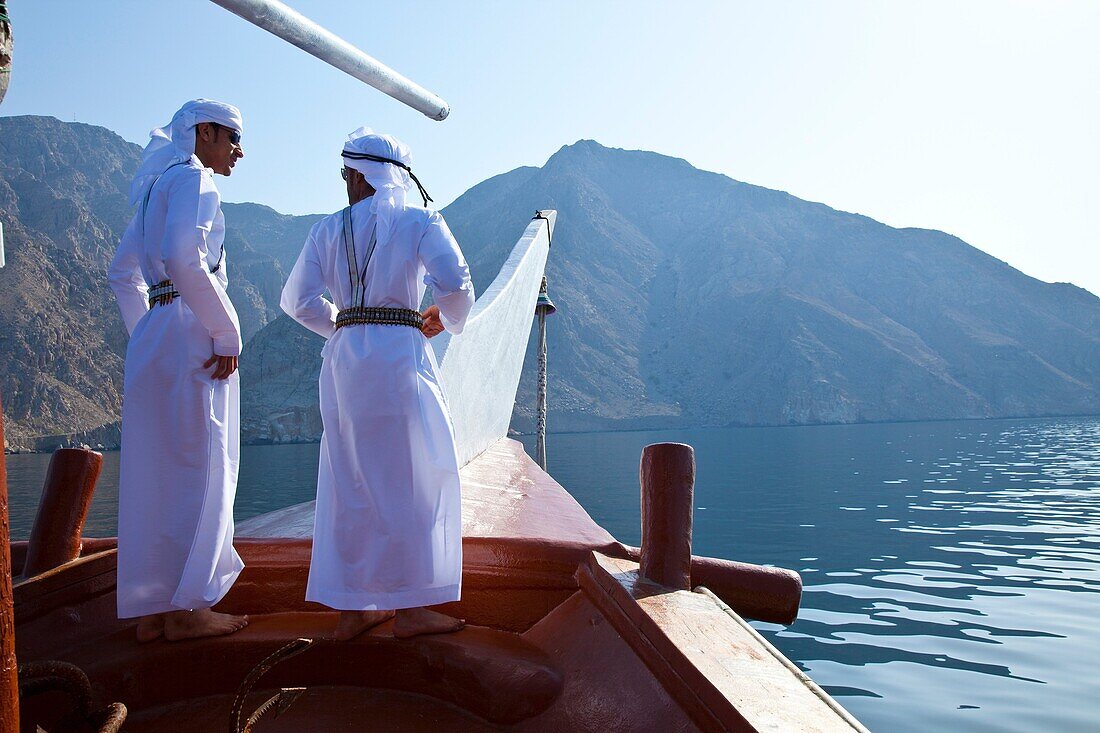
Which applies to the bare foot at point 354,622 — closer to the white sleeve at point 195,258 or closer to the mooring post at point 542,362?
the white sleeve at point 195,258

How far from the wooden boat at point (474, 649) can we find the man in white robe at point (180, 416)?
11cm

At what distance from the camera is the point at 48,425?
55.5 metres

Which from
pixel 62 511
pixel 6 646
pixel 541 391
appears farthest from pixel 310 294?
pixel 541 391

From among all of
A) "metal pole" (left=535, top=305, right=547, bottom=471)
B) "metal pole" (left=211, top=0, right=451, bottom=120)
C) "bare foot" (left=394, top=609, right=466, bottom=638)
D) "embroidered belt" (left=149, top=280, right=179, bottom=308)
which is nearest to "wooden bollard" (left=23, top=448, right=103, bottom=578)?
"embroidered belt" (left=149, top=280, right=179, bottom=308)

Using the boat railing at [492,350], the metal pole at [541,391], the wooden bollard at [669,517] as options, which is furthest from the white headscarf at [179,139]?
the metal pole at [541,391]

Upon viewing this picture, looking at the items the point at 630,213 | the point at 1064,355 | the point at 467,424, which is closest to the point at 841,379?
the point at 1064,355

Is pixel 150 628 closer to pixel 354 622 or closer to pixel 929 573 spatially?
pixel 354 622

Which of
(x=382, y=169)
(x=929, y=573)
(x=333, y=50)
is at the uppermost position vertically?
(x=333, y=50)

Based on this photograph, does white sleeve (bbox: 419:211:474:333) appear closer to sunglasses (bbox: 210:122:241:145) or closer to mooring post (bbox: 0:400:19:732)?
sunglasses (bbox: 210:122:241:145)

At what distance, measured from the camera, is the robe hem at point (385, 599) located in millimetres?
1886

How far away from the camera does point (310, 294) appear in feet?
7.65

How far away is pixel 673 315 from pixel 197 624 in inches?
4047

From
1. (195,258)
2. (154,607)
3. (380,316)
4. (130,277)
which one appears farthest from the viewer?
(130,277)

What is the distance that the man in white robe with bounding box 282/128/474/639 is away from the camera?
1.93 meters
